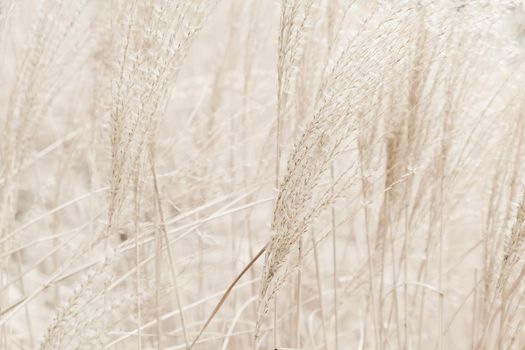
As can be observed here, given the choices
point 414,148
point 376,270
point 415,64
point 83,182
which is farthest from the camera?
point 83,182

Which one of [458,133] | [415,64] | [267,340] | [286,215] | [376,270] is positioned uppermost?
[415,64]

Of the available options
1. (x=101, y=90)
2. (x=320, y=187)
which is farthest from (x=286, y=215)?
(x=101, y=90)

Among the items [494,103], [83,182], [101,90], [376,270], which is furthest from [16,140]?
[83,182]

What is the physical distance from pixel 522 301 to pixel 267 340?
0.89 meters

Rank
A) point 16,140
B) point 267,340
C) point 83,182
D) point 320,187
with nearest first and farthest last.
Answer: point 320,187 → point 16,140 → point 267,340 → point 83,182

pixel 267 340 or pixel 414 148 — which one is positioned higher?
pixel 414 148

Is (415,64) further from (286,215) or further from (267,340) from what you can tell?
(267,340)

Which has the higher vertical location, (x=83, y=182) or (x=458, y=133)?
(x=458, y=133)

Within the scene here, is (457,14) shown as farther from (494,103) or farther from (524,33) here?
(494,103)

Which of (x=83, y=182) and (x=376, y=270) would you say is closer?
(x=376, y=270)

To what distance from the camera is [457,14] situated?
1.48 m

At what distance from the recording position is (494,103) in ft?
6.25

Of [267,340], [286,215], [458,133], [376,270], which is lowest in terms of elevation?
[267,340]

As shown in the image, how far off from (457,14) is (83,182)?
122 inches
